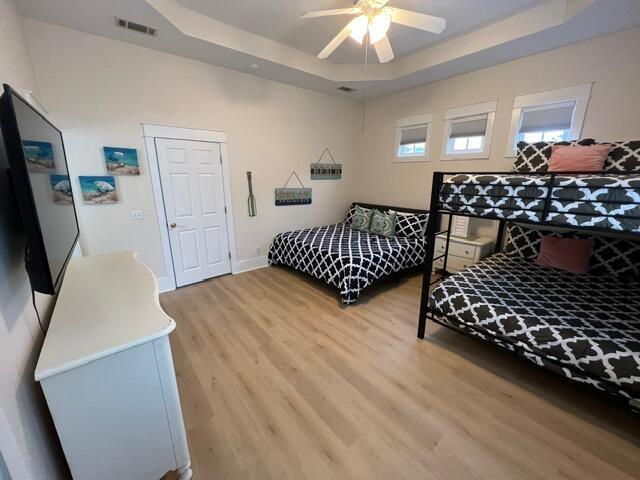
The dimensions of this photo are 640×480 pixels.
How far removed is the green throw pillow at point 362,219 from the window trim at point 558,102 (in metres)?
2.05

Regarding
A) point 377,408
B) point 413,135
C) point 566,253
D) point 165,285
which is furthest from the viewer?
point 413,135

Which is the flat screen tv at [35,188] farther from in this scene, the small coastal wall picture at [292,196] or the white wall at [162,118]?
the small coastal wall picture at [292,196]

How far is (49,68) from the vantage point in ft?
7.77

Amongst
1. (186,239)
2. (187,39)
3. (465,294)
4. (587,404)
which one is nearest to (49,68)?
(187,39)

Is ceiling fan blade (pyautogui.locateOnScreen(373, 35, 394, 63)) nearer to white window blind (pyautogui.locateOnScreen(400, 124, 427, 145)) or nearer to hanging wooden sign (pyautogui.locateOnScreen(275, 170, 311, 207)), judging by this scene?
white window blind (pyautogui.locateOnScreen(400, 124, 427, 145))

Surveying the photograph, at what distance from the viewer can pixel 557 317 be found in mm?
1751

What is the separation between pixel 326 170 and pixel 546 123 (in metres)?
3.02

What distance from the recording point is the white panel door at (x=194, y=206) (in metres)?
3.16

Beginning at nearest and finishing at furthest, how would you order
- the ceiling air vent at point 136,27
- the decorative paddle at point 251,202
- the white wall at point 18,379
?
the white wall at point 18,379 → the ceiling air vent at point 136,27 → the decorative paddle at point 251,202

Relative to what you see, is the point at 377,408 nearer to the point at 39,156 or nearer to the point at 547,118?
the point at 39,156

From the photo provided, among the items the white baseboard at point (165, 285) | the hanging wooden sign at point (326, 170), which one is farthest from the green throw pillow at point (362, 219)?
the white baseboard at point (165, 285)

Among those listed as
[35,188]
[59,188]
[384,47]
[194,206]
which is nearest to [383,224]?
[384,47]

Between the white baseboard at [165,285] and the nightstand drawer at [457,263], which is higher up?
the nightstand drawer at [457,263]

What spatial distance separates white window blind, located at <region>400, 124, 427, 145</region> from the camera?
13.3ft
